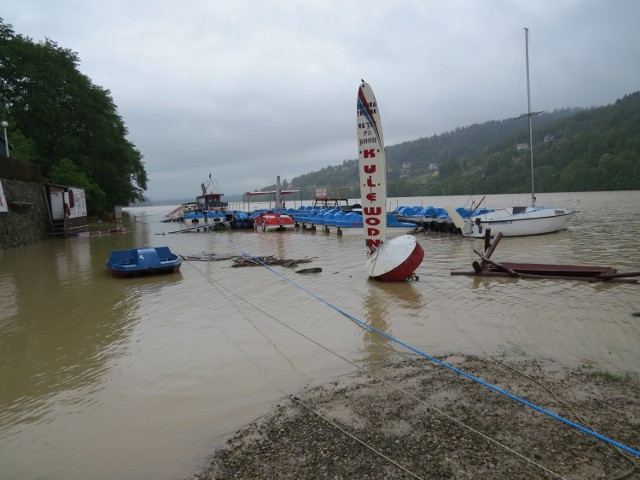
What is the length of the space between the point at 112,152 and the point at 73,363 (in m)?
46.0

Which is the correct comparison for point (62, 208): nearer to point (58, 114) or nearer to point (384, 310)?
point (58, 114)

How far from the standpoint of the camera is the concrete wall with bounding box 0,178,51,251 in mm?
22172

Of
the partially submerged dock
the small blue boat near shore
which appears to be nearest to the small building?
the small blue boat near shore

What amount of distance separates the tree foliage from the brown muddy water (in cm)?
2942

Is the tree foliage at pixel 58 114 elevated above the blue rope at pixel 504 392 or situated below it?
above

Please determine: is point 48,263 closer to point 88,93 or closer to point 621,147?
point 88,93

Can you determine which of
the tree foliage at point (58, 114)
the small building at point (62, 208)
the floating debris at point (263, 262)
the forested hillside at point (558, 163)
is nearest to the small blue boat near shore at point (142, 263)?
the floating debris at point (263, 262)

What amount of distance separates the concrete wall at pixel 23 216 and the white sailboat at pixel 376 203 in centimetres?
1993

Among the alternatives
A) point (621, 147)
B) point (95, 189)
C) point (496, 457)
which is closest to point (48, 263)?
point (496, 457)

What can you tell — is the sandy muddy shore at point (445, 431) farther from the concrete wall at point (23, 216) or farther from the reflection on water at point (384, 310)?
the concrete wall at point (23, 216)

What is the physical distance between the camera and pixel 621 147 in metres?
89.4

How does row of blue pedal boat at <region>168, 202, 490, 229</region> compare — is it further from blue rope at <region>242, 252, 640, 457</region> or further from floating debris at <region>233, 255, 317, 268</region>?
blue rope at <region>242, 252, 640, 457</region>

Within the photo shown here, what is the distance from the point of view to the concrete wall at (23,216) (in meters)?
22.2

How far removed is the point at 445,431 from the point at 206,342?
4.40m
